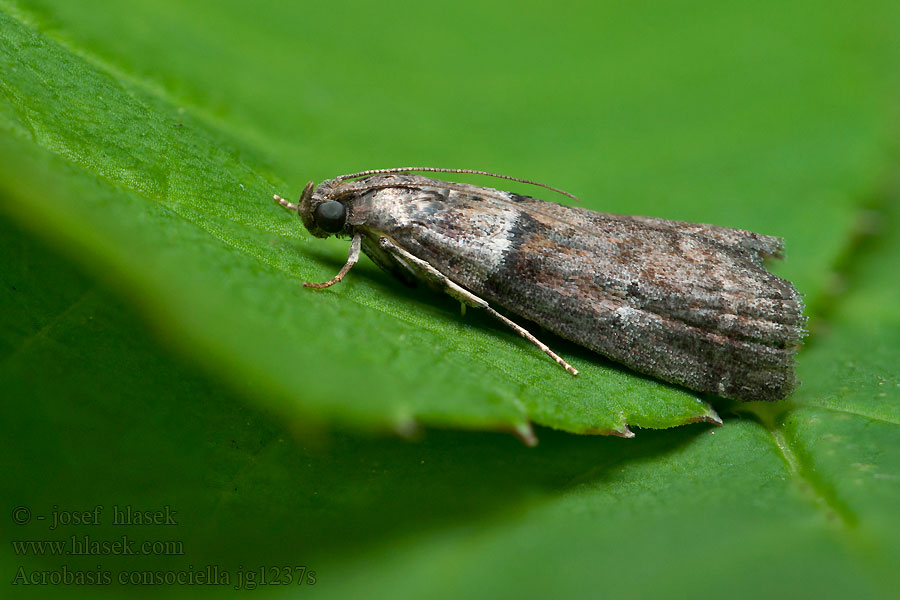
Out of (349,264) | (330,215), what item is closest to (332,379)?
(349,264)

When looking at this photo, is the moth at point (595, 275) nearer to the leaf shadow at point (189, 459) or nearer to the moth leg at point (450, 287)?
the moth leg at point (450, 287)

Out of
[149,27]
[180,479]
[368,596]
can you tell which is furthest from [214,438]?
[149,27]

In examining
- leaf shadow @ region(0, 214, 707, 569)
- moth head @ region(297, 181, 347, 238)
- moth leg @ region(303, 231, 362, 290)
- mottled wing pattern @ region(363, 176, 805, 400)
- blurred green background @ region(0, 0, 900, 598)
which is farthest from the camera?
moth head @ region(297, 181, 347, 238)

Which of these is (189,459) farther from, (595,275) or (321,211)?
(595,275)

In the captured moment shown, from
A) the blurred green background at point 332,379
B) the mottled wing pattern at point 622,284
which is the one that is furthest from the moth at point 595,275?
the blurred green background at point 332,379

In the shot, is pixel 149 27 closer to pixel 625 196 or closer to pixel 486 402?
pixel 625 196

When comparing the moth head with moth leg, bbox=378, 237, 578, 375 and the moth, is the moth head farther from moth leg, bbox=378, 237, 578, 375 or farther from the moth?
moth leg, bbox=378, 237, 578, 375

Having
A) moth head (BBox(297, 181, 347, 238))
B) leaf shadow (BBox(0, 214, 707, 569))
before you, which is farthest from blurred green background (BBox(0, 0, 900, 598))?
moth head (BBox(297, 181, 347, 238))

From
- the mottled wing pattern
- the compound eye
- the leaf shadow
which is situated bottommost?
the leaf shadow
